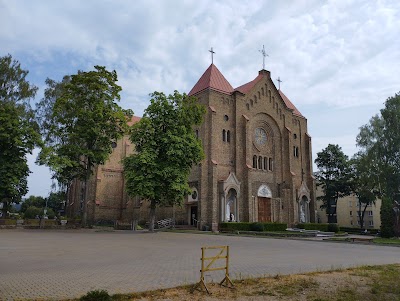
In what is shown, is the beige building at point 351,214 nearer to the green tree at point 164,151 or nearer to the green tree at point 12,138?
the green tree at point 164,151

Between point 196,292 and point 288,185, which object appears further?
point 288,185

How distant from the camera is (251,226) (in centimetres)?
3434

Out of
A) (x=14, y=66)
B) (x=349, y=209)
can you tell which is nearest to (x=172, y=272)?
(x=14, y=66)

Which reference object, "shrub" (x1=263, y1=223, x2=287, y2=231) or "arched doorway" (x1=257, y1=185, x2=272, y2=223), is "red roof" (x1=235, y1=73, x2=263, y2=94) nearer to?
"arched doorway" (x1=257, y1=185, x2=272, y2=223)

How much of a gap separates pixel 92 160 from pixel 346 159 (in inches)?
1596

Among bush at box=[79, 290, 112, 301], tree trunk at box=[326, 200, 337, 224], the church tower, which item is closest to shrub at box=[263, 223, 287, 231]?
the church tower

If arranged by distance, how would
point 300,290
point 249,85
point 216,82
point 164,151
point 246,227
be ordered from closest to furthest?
point 300,290
point 164,151
point 246,227
point 216,82
point 249,85

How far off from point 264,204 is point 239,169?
19.4 feet

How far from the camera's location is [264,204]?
42312 mm

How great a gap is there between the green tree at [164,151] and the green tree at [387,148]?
71.5ft

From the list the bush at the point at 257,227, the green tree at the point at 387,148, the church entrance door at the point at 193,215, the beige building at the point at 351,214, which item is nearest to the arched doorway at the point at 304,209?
the green tree at the point at 387,148

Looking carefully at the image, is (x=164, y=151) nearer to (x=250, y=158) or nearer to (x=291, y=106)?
(x=250, y=158)

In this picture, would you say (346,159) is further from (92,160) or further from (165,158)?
(92,160)

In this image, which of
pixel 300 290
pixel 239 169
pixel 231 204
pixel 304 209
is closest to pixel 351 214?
pixel 304 209
